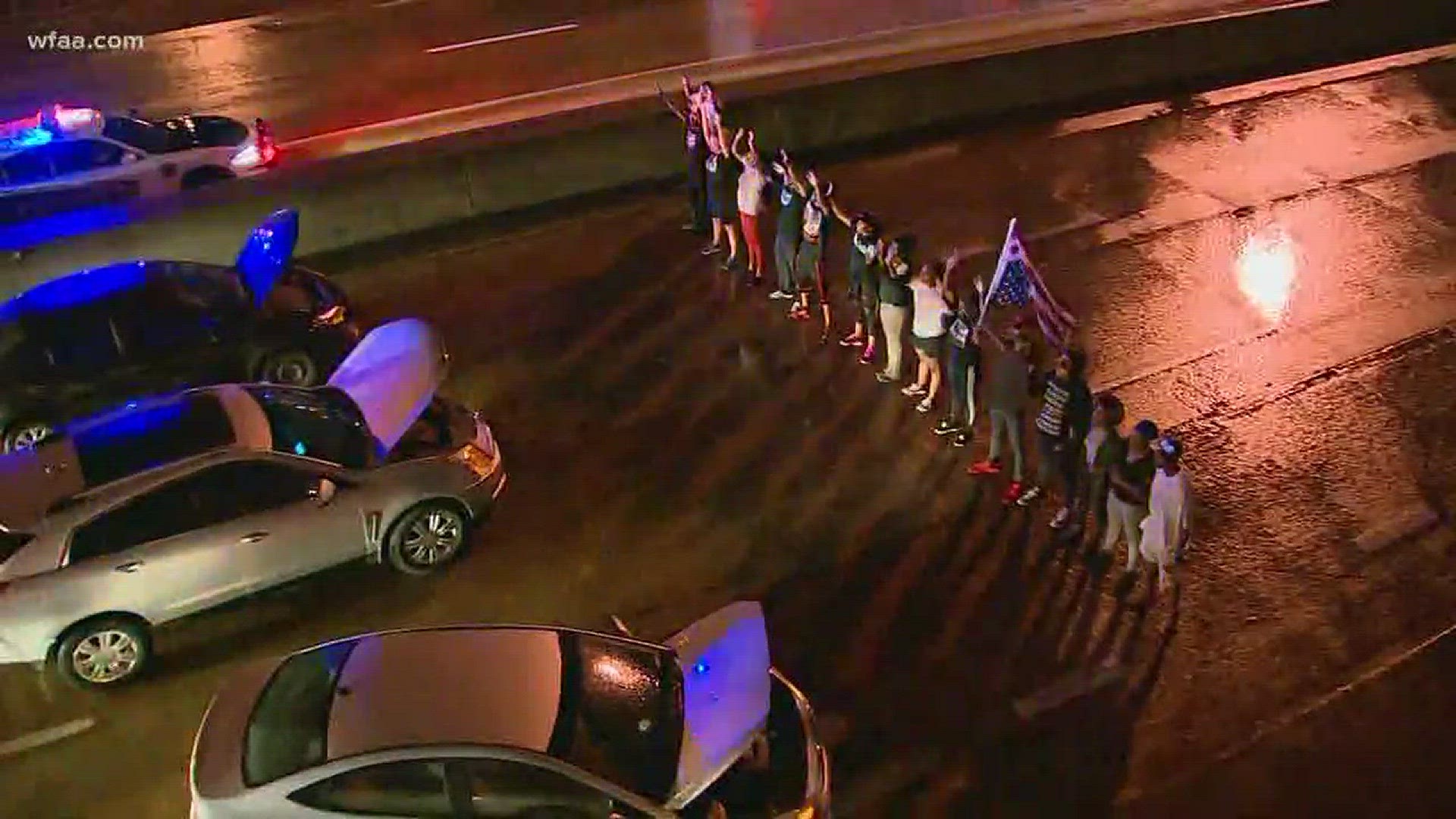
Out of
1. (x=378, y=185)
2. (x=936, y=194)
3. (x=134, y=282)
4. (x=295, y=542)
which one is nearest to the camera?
(x=295, y=542)

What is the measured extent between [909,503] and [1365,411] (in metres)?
4.24

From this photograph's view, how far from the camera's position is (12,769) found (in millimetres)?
8398

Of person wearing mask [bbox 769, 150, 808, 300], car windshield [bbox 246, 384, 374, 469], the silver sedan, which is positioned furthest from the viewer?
person wearing mask [bbox 769, 150, 808, 300]

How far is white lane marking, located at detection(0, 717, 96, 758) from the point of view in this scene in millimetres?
8547

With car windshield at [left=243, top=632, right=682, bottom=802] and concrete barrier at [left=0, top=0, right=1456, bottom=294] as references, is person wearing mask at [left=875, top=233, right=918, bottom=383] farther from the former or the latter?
concrete barrier at [left=0, top=0, right=1456, bottom=294]

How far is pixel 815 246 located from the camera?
12164mm

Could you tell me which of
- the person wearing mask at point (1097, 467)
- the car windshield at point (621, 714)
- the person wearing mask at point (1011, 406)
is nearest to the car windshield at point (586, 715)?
the car windshield at point (621, 714)

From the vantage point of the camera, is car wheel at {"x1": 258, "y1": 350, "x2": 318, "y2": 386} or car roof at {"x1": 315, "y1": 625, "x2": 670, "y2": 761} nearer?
car roof at {"x1": 315, "y1": 625, "x2": 670, "y2": 761}

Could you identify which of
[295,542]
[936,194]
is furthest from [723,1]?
[295,542]

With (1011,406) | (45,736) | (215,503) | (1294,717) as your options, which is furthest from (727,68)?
(45,736)

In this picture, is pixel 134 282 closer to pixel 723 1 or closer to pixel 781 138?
pixel 781 138

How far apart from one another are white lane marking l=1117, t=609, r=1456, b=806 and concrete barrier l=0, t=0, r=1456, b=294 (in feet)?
31.9

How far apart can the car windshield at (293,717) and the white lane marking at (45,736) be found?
83.0 inches

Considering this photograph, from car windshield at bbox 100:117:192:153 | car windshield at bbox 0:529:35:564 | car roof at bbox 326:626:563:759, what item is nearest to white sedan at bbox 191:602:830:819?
car roof at bbox 326:626:563:759
